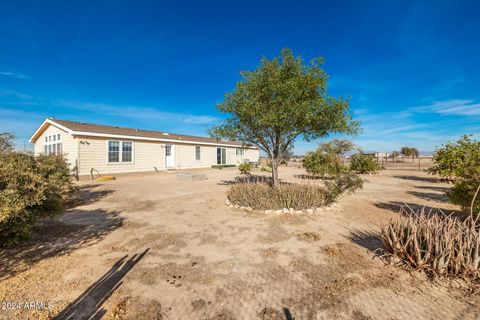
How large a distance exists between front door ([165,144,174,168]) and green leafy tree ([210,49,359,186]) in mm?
13809

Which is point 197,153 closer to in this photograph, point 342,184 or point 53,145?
point 53,145

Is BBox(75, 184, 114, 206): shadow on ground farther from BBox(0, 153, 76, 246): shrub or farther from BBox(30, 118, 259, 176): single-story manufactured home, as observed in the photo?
BBox(0, 153, 76, 246): shrub

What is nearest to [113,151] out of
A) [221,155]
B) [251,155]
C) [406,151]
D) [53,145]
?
[53,145]

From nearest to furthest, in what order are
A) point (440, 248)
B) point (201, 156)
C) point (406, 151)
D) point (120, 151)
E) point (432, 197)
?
point (440, 248) → point (432, 197) → point (120, 151) → point (201, 156) → point (406, 151)

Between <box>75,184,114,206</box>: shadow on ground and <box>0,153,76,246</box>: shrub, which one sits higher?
<box>0,153,76,246</box>: shrub

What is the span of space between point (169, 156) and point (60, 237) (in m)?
16.6

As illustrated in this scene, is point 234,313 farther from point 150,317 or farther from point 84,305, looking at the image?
point 84,305

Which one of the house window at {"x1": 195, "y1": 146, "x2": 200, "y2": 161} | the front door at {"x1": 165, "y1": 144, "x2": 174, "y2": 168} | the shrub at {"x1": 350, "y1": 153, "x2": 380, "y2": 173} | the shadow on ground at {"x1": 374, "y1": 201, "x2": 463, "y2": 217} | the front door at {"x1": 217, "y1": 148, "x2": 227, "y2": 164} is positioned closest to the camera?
the shadow on ground at {"x1": 374, "y1": 201, "x2": 463, "y2": 217}

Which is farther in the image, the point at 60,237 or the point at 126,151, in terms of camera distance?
the point at 126,151

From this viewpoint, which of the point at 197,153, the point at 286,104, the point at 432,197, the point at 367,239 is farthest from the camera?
the point at 197,153

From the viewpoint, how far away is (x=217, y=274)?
344 cm

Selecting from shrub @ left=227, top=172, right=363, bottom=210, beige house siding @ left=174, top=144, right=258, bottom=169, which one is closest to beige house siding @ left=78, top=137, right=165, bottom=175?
beige house siding @ left=174, top=144, right=258, bottom=169

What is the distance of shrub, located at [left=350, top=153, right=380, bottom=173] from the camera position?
18.4 meters

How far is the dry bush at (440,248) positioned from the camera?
3246 mm
